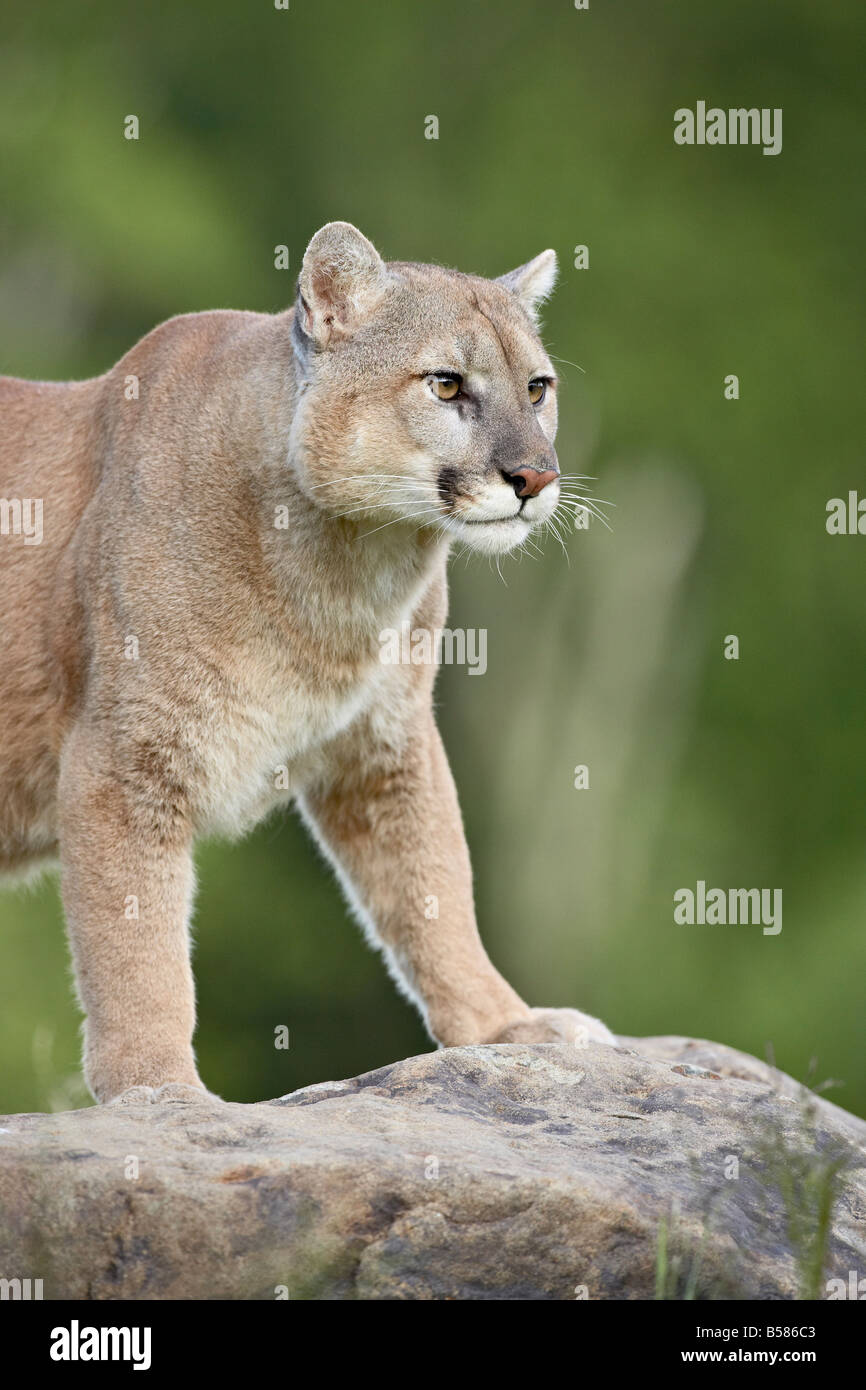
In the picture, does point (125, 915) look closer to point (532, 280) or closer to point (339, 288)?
point (339, 288)

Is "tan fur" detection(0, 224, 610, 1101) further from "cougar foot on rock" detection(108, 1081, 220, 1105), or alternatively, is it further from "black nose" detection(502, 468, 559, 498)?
"cougar foot on rock" detection(108, 1081, 220, 1105)

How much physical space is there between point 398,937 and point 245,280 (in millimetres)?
9477

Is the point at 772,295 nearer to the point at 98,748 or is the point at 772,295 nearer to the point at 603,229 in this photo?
the point at 603,229

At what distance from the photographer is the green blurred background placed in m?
13.2

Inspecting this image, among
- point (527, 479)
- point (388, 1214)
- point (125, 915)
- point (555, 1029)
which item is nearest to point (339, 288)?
point (527, 479)

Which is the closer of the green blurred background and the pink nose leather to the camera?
the pink nose leather

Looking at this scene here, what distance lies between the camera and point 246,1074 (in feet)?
45.8

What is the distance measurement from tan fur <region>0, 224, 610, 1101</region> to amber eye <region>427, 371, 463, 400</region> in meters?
0.03

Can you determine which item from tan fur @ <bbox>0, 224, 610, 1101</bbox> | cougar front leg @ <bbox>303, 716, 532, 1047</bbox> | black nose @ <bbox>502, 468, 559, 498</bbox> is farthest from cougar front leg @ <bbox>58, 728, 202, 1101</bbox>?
black nose @ <bbox>502, 468, 559, 498</bbox>

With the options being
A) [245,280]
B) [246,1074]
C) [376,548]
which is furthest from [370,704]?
[245,280]

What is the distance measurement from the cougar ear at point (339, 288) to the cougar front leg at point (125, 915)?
1427mm

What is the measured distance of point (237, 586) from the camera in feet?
18.5

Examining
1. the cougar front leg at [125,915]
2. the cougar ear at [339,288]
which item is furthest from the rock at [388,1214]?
the cougar ear at [339,288]

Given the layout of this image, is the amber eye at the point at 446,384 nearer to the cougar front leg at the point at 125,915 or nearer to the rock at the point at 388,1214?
the cougar front leg at the point at 125,915
